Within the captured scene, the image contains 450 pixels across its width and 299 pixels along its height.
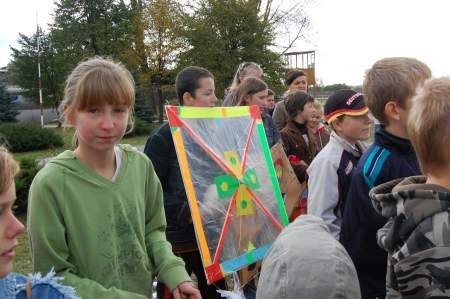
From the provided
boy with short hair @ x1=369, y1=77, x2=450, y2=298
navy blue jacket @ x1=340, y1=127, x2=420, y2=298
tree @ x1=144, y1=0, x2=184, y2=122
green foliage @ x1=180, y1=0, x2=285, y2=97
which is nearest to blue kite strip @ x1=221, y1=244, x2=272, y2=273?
navy blue jacket @ x1=340, y1=127, x2=420, y2=298

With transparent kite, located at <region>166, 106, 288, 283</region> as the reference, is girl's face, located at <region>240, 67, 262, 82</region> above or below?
above

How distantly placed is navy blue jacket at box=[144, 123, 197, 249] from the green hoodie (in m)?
1.02

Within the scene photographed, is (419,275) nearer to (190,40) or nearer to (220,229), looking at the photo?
(220,229)

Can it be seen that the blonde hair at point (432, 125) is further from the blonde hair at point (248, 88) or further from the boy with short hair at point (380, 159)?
the blonde hair at point (248, 88)

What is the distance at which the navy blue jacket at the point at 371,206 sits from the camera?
7.28 ft

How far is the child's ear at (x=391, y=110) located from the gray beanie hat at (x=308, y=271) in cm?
119

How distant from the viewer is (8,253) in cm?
158

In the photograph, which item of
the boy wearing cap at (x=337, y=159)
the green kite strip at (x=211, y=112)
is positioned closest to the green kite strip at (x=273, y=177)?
the green kite strip at (x=211, y=112)

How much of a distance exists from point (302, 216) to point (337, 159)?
1.50 meters

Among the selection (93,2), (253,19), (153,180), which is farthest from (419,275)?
(93,2)

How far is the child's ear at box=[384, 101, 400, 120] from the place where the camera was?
7.42 ft

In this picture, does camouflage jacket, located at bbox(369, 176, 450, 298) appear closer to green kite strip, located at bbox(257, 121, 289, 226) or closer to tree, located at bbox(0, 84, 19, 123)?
green kite strip, located at bbox(257, 121, 289, 226)

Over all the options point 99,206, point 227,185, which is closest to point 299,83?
Answer: point 227,185

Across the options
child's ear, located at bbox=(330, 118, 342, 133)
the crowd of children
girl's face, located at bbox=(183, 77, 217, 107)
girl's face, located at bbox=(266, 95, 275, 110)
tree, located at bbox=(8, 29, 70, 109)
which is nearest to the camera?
the crowd of children
